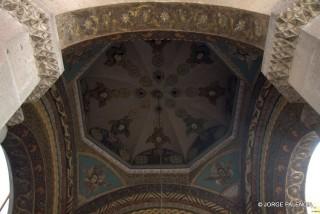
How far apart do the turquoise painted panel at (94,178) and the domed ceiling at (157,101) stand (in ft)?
1.36

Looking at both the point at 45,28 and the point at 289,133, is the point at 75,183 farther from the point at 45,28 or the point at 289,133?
the point at 45,28

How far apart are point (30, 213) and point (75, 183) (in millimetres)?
1213

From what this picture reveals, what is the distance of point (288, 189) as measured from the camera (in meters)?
7.13

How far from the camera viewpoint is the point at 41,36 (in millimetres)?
3248

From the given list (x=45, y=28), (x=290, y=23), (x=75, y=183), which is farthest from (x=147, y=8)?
(x=75, y=183)

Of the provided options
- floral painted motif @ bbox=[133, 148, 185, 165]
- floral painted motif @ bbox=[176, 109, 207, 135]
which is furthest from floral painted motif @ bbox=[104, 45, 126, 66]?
floral painted motif @ bbox=[133, 148, 185, 165]

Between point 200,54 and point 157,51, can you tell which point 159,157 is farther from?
point 200,54

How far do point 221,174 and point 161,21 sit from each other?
5.23 meters

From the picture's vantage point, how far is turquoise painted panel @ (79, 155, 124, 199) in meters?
8.35

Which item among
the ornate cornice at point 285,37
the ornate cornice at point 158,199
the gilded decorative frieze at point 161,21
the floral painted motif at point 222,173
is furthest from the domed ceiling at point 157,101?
the ornate cornice at point 285,37

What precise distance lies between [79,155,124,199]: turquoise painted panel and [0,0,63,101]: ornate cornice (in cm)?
504

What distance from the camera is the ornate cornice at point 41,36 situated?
10.3ft

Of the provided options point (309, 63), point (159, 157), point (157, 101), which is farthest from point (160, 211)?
point (309, 63)

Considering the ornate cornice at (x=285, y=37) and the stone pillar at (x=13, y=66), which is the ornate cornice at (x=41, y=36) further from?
the ornate cornice at (x=285, y=37)
